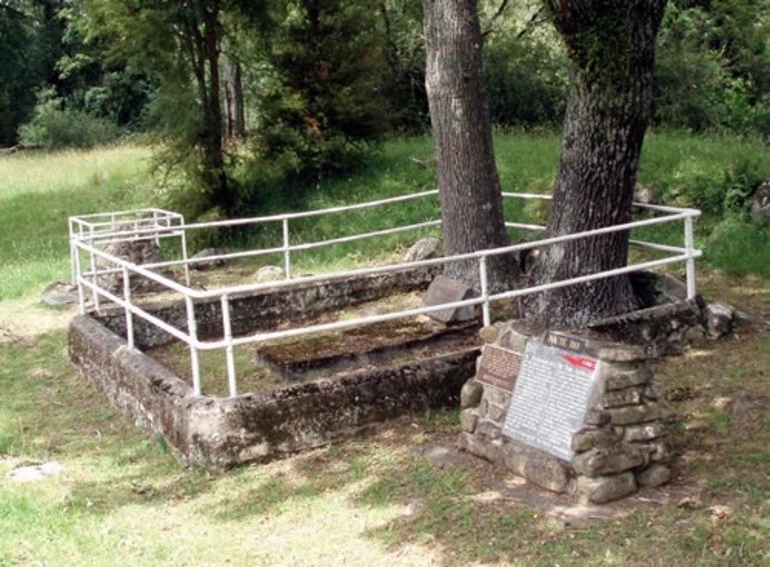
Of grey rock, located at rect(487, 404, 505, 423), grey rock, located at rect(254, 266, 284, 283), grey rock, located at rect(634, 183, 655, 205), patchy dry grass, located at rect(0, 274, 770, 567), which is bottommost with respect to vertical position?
patchy dry grass, located at rect(0, 274, 770, 567)

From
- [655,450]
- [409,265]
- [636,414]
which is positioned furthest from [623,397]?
[409,265]

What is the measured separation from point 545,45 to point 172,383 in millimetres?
17704

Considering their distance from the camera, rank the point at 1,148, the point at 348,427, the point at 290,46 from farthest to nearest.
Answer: the point at 1,148 < the point at 290,46 < the point at 348,427

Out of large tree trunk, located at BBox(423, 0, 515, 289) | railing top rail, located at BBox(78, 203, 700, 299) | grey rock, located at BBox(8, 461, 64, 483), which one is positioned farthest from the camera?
large tree trunk, located at BBox(423, 0, 515, 289)

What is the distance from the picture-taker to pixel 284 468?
6.42 metres

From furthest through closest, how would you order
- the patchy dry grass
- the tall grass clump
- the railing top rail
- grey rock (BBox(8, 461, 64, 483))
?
1. the tall grass clump
2. the railing top rail
3. grey rock (BBox(8, 461, 64, 483))
4. the patchy dry grass

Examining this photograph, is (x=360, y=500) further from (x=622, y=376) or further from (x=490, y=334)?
(x=622, y=376)

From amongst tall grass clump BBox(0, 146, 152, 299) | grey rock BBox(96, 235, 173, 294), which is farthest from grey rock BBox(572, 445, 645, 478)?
tall grass clump BBox(0, 146, 152, 299)

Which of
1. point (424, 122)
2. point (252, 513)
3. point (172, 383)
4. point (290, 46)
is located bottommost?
point (252, 513)

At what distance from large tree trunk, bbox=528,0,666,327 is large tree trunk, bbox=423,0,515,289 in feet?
3.95

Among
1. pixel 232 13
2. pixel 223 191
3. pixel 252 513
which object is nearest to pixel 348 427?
pixel 252 513

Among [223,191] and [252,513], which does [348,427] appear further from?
[223,191]

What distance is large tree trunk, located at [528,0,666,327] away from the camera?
24.7 ft

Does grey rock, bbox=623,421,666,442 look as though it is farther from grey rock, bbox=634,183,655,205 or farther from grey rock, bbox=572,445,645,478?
grey rock, bbox=634,183,655,205
